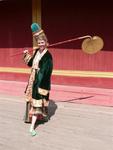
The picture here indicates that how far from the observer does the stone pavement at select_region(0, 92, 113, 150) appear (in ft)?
19.3

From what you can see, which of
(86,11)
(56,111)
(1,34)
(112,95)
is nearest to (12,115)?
(56,111)

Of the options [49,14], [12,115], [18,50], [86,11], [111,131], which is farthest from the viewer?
A: [18,50]

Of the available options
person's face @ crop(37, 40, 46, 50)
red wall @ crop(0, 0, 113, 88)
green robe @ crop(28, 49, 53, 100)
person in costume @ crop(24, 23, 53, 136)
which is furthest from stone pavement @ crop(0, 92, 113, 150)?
person's face @ crop(37, 40, 46, 50)

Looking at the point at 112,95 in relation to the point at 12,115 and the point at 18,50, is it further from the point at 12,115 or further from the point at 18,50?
the point at 18,50

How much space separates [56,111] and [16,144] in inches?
80.6

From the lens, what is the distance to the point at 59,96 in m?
8.79

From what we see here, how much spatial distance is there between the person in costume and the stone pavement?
289mm

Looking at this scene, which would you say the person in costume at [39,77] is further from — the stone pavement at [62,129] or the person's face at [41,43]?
the stone pavement at [62,129]

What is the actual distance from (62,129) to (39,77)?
0.95 m

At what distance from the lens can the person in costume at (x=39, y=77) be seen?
21.1 ft

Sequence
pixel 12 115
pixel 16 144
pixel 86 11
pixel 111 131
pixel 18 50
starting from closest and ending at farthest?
pixel 16 144 < pixel 111 131 < pixel 12 115 < pixel 86 11 < pixel 18 50

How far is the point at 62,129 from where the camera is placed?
6656 mm

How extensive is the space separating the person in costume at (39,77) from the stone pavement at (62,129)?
289 mm

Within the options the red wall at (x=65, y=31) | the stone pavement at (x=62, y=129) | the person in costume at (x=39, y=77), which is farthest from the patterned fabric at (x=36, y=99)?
the red wall at (x=65, y=31)
